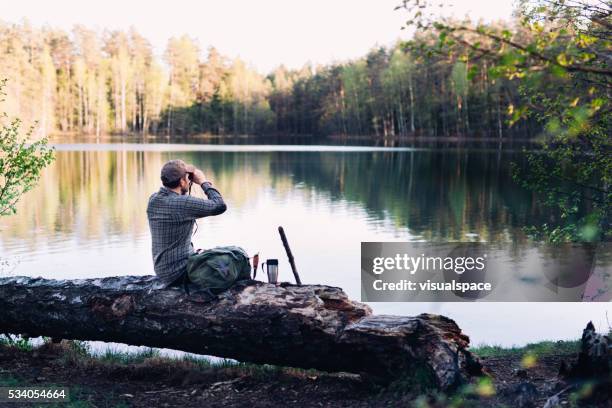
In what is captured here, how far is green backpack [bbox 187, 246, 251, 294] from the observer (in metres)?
6.06

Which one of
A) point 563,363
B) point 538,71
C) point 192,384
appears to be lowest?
point 192,384

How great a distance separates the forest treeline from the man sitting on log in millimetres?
79187

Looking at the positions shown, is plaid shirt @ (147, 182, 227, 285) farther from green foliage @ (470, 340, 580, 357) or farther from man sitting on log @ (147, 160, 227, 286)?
green foliage @ (470, 340, 580, 357)

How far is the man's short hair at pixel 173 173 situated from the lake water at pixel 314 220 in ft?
22.8

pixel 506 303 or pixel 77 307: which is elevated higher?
pixel 77 307

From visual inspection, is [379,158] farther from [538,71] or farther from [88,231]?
[538,71]

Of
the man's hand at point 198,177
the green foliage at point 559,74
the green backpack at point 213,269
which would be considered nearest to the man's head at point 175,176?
the man's hand at point 198,177

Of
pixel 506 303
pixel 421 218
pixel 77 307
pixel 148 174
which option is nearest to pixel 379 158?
pixel 148 174

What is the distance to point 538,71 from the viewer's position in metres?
3.60

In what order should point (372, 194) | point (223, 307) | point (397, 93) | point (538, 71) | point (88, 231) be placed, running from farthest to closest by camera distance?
point (397, 93) → point (372, 194) → point (88, 231) → point (223, 307) → point (538, 71)

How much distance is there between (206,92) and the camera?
11456 cm

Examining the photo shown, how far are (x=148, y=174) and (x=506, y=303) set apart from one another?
31709 millimetres

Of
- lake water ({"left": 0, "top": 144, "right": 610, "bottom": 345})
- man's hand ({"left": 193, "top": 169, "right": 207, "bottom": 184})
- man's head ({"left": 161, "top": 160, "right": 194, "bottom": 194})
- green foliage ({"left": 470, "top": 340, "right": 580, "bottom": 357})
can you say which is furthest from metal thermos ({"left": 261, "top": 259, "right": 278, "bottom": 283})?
lake water ({"left": 0, "top": 144, "right": 610, "bottom": 345})

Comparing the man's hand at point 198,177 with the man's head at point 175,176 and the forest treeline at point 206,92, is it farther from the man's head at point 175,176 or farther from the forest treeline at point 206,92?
the forest treeline at point 206,92
